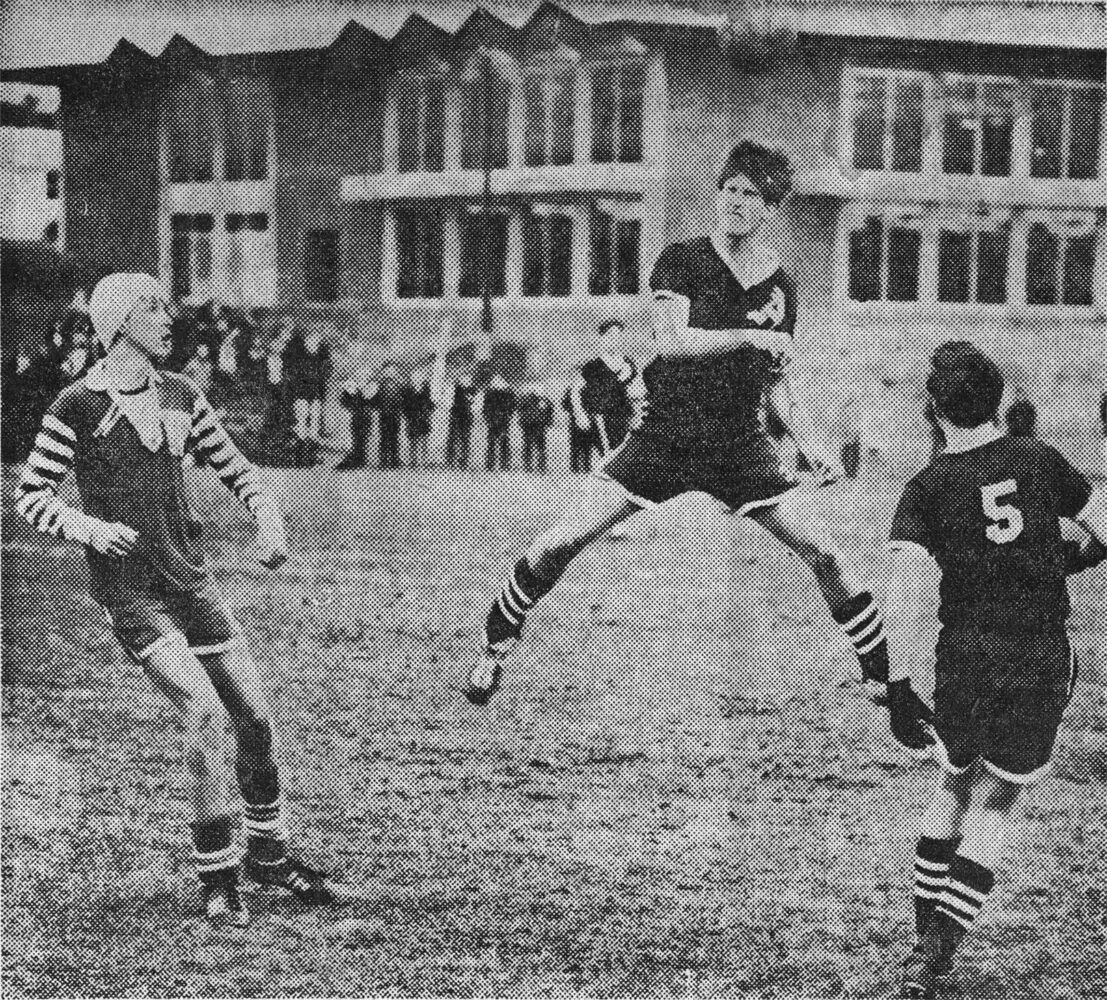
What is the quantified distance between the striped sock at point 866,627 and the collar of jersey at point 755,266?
0.88 m

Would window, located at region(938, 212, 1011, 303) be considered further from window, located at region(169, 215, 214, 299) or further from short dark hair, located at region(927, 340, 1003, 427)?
window, located at region(169, 215, 214, 299)

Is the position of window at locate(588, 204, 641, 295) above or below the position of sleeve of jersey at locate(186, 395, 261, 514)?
above

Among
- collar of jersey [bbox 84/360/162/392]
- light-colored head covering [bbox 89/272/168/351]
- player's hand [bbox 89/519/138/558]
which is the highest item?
light-colored head covering [bbox 89/272/168/351]

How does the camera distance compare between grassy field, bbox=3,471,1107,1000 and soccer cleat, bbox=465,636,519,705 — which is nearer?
soccer cleat, bbox=465,636,519,705

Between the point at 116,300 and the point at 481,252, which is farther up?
the point at 481,252

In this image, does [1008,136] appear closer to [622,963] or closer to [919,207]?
[919,207]

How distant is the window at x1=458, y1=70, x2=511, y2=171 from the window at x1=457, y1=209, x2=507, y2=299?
6.8 inches

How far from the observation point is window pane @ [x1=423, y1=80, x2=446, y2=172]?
20.0ft

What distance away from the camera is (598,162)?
5.86 meters

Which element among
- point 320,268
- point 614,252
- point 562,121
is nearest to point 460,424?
point 320,268

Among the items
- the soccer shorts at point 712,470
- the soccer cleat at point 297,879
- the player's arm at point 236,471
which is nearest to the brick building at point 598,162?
the soccer shorts at point 712,470

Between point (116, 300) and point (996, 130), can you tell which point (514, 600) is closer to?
point (116, 300)

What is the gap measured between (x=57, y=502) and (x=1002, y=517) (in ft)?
8.71

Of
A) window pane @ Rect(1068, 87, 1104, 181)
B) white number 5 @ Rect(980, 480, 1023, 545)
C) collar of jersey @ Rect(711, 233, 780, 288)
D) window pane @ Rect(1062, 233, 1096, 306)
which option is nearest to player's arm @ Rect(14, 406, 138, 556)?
collar of jersey @ Rect(711, 233, 780, 288)
